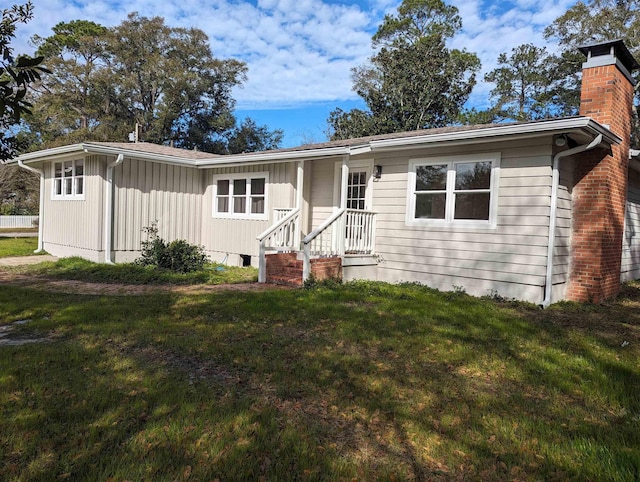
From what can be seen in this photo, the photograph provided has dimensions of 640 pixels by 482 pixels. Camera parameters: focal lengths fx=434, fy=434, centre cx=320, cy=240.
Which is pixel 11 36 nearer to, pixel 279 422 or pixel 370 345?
pixel 279 422

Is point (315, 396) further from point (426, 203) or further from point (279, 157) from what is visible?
point (279, 157)

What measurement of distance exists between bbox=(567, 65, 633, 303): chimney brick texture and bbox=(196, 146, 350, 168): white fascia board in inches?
173

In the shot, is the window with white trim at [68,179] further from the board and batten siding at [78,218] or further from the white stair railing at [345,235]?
the white stair railing at [345,235]

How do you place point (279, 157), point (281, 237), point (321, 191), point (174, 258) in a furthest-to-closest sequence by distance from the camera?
1. point (321, 191)
2. point (279, 157)
3. point (174, 258)
4. point (281, 237)

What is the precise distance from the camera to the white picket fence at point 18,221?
28.1 m

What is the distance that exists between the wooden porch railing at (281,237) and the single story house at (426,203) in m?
0.04

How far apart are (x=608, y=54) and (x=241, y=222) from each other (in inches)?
343

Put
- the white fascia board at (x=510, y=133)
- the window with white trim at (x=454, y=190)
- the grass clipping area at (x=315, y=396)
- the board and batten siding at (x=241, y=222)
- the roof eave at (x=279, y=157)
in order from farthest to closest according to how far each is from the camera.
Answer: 1. the board and batten siding at (x=241, y=222)
2. the roof eave at (x=279, y=157)
3. the window with white trim at (x=454, y=190)
4. the white fascia board at (x=510, y=133)
5. the grass clipping area at (x=315, y=396)

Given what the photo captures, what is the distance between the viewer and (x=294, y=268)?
8.68 metres

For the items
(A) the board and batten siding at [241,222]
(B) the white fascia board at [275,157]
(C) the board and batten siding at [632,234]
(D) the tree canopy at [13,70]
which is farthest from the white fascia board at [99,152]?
(C) the board and batten siding at [632,234]

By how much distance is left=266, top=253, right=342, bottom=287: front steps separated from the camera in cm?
823

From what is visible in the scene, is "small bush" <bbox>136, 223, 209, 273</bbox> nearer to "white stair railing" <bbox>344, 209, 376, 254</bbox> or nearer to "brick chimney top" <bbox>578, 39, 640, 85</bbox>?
"white stair railing" <bbox>344, 209, 376, 254</bbox>

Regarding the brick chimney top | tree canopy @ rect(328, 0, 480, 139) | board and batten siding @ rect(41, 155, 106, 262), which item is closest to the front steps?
board and batten siding @ rect(41, 155, 106, 262)

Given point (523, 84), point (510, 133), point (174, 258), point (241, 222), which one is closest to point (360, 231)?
point (510, 133)
